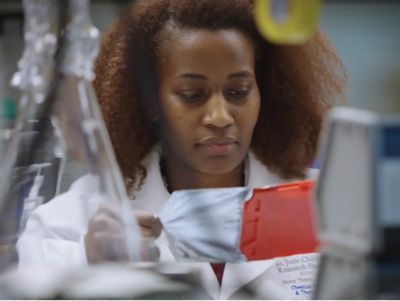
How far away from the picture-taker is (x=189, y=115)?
4.88 ft

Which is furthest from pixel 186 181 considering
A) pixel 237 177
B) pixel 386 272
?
pixel 386 272

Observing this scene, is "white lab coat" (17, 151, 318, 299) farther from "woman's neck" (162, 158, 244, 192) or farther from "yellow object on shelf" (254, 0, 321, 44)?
"yellow object on shelf" (254, 0, 321, 44)

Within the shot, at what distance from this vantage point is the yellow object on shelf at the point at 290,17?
1.17 meters

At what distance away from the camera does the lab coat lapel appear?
1434 mm

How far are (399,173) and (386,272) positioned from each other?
0.15 meters

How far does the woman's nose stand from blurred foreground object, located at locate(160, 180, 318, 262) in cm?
12

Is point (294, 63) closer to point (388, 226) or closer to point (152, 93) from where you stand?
point (152, 93)

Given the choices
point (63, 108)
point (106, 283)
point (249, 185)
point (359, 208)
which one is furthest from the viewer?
point (249, 185)

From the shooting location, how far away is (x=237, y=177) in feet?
5.10

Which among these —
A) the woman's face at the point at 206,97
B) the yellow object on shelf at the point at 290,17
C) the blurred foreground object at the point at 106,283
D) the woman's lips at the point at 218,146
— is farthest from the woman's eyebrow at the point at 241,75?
the blurred foreground object at the point at 106,283

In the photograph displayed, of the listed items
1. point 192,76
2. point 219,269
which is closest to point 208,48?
point 192,76

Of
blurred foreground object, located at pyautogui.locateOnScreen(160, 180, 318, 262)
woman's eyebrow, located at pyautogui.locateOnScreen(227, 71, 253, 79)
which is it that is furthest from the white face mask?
woman's eyebrow, located at pyautogui.locateOnScreen(227, 71, 253, 79)

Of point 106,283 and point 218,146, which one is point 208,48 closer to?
point 218,146

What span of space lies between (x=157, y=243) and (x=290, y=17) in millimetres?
488
